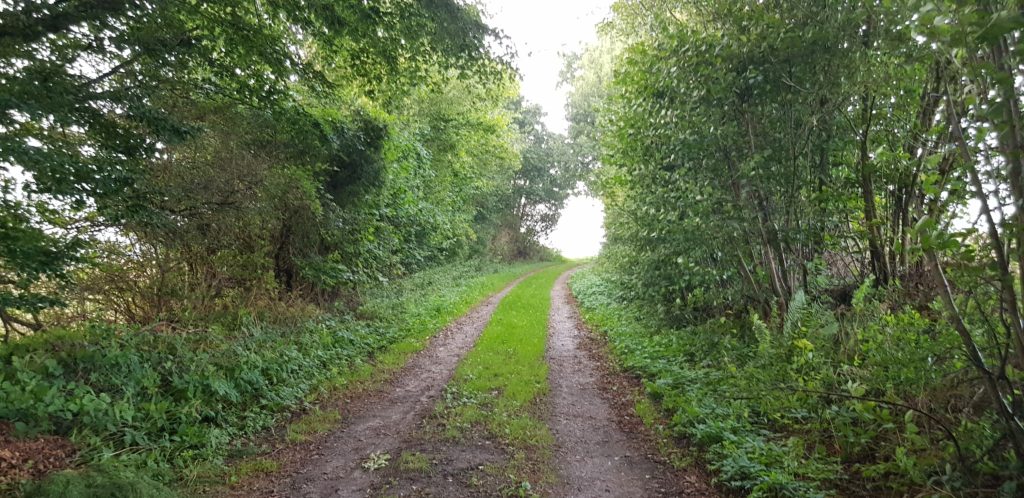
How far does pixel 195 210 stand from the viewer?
24.5 ft

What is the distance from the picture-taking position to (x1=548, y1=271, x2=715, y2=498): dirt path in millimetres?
4934

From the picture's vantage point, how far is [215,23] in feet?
22.8

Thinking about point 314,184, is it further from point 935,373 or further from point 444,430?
point 935,373

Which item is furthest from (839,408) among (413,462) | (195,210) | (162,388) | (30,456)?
(195,210)

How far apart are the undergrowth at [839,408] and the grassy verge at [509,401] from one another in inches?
68.5

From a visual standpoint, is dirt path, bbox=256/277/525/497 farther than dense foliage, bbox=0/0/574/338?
No

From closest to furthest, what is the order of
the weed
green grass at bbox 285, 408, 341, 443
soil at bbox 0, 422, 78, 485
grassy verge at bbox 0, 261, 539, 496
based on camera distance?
soil at bbox 0, 422, 78, 485, grassy verge at bbox 0, 261, 539, 496, the weed, green grass at bbox 285, 408, 341, 443

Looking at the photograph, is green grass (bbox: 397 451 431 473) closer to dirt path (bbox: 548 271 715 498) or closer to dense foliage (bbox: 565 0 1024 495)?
dirt path (bbox: 548 271 715 498)

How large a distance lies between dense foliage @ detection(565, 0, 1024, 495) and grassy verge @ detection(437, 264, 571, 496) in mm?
1819

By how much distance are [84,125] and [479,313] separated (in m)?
11.1

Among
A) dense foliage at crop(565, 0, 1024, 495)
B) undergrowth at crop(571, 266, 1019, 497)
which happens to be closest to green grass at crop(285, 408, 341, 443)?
undergrowth at crop(571, 266, 1019, 497)

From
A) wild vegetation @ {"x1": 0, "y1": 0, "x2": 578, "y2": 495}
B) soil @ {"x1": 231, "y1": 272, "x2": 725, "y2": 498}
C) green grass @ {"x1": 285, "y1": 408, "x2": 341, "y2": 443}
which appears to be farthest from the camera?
green grass @ {"x1": 285, "y1": 408, "x2": 341, "y2": 443}

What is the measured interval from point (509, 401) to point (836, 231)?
213 inches

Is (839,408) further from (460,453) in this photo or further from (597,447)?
(460,453)
